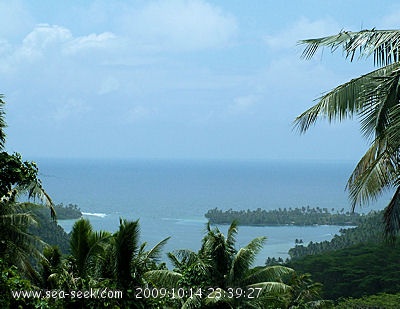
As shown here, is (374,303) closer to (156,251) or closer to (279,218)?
(156,251)

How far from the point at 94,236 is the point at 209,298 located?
6.93 ft

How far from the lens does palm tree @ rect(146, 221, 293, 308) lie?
9.53 meters

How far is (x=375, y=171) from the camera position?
4902 millimetres

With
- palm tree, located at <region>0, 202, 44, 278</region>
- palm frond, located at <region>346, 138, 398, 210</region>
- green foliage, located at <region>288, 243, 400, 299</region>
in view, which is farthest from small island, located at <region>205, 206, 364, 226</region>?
palm frond, located at <region>346, 138, 398, 210</region>

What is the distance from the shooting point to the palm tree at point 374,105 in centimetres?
474

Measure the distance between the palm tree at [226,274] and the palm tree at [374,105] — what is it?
475 centimetres

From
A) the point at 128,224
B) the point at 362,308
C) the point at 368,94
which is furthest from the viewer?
the point at 362,308

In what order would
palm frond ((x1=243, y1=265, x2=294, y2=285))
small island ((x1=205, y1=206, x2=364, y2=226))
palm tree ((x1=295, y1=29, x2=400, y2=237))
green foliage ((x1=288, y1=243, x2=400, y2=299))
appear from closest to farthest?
palm tree ((x1=295, y1=29, x2=400, y2=237)) → palm frond ((x1=243, y1=265, x2=294, y2=285)) → green foliage ((x1=288, y1=243, x2=400, y2=299)) → small island ((x1=205, y1=206, x2=364, y2=226))

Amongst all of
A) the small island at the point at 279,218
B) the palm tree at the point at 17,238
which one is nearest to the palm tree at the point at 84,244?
the palm tree at the point at 17,238

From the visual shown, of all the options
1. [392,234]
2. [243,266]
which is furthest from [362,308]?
[392,234]

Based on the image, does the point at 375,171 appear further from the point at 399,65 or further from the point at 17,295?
the point at 17,295

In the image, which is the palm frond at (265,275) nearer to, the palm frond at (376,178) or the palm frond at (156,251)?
the palm frond at (156,251)

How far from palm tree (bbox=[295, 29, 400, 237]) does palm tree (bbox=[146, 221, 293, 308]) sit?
4.75 m

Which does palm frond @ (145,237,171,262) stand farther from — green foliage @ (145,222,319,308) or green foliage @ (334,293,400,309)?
green foliage @ (334,293,400,309)
